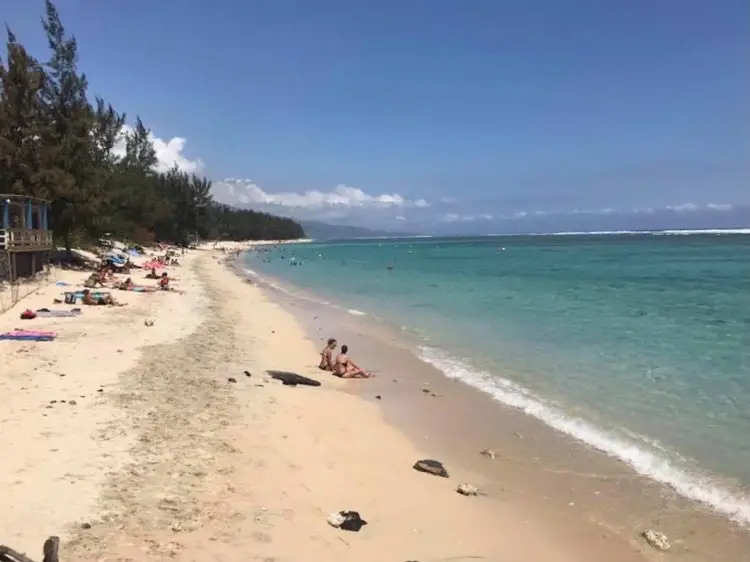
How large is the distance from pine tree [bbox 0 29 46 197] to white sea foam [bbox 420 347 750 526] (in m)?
26.4

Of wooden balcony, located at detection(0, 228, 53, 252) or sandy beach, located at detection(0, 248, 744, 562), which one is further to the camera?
wooden balcony, located at detection(0, 228, 53, 252)

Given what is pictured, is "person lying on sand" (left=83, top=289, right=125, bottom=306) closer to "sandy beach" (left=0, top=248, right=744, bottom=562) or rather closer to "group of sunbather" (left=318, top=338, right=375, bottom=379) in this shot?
"sandy beach" (left=0, top=248, right=744, bottom=562)

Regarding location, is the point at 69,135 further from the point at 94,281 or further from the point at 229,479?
the point at 229,479

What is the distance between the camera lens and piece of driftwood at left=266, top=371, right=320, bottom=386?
12.0 meters

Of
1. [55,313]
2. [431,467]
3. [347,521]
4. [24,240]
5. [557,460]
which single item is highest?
[24,240]

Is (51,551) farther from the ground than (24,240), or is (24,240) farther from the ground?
(24,240)

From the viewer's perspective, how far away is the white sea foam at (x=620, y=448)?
22.3ft

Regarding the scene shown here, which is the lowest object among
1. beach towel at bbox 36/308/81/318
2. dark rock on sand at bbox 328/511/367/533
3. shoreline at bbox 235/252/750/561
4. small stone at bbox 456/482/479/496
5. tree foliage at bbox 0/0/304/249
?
shoreline at bbox 235/252/750/561

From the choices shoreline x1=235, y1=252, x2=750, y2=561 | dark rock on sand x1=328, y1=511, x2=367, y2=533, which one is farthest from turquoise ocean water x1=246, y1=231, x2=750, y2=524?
dark rock on sand x1=328, y1=511, x2=367, y2=533

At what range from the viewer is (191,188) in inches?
3738

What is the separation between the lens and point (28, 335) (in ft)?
45.2

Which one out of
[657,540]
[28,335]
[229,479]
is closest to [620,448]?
[657,540]

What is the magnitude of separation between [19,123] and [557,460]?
106ft

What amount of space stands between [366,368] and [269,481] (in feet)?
24.7
